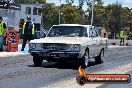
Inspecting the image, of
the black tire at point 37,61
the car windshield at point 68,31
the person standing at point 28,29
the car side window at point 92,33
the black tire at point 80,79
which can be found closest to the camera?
the black tire at point 80,79

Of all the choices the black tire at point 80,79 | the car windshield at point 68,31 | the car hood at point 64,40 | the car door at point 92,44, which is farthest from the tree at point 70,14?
the black tire at point 80,79

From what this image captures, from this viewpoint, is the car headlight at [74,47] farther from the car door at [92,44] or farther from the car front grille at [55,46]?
the car door at [92,44]

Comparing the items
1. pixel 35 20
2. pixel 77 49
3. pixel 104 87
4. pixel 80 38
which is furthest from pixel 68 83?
pixel 35 20

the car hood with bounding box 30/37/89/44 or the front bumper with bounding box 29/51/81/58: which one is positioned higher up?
the car hood with bounding box 30/37/89/44

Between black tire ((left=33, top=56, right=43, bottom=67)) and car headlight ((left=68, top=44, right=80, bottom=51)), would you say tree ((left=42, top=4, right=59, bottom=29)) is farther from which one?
car headlight ((left=68, top=44, right=80, bottom=51))

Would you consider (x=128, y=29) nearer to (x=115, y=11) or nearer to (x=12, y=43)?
(x=115, y=11)

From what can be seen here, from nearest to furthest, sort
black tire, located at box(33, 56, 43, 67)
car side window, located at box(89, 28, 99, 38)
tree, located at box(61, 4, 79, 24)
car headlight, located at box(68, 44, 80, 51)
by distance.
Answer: car headlight, located at box(68, 44, 80, 51) → black tire, located at box(33, 56, 43, 67) → car side window, located at box(89, 28, 99, 38) → tree, located at box(61, 4, 79, 24)

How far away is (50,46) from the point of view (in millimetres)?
13297

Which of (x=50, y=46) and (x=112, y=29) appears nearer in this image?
(x=50, y=46)

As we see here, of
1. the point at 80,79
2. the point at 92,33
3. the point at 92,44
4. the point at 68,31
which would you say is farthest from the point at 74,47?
the point at 80,79

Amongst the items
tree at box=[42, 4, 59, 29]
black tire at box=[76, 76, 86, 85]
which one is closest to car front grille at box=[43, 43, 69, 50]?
black tire at box=[76, 76, 86, 85]

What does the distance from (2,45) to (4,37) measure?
27.6 inches

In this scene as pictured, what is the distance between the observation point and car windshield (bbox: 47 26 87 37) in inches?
575

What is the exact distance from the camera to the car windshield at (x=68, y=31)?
1460 centimetres
